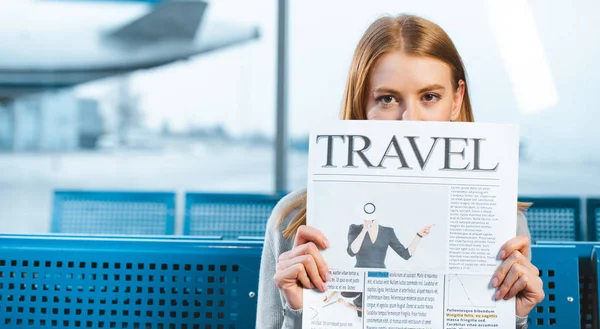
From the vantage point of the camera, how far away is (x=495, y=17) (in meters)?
4.62

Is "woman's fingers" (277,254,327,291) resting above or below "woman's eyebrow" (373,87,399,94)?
below

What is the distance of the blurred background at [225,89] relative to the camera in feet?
14.8

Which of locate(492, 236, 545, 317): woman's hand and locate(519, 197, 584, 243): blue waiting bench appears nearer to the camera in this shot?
locate(492, 236, 545, 317): woman's hand

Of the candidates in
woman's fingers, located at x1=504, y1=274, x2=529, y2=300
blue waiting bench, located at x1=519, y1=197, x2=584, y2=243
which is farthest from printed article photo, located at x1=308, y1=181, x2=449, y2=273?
blue waiting bench, located at x1=519, y1=197, x2=584, y2=243

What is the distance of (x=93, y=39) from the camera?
722 cm

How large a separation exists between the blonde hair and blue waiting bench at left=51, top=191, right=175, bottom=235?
1.94 metres

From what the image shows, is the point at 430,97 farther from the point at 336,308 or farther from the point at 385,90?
the point at 336,308

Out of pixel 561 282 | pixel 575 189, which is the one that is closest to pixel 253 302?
pixel 561 282

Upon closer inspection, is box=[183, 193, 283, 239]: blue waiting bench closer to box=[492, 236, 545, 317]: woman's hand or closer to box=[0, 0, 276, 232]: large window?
box=[0, 0, 276, 232]: large window

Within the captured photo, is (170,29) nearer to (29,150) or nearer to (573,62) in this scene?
(29,150)

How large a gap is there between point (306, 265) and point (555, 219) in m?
2.17

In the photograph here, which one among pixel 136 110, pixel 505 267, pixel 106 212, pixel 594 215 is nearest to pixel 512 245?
pixel 505 267

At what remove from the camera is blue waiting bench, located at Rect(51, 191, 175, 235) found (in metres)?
2.89

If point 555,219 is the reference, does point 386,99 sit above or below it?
above
